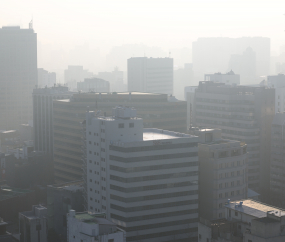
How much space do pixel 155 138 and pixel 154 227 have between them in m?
15.5

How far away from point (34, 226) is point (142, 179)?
21.0 meters

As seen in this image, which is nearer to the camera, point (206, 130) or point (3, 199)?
point (206, 130)

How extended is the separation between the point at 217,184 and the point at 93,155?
22.7m

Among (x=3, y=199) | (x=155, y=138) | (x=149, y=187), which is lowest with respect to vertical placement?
(x=3, y=199)

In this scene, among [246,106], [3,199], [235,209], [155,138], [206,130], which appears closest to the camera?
[235,209]

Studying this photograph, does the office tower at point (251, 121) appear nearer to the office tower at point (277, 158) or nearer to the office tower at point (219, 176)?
the office tower at point (277, 158)

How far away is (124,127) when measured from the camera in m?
96.4

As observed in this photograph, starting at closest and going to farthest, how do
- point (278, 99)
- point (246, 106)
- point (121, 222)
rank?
point (121, 222)
point (246, 106)
point (278, 99)

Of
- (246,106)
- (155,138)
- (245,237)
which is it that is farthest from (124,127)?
(246,106)

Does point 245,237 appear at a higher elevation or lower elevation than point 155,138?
lower

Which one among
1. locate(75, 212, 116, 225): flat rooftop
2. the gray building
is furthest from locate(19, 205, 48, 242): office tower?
locate(75, 212, 116, 225): flat rooftop

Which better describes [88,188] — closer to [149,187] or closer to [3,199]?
[149,187]

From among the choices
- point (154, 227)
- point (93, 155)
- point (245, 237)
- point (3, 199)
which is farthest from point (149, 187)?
point (3, 199)

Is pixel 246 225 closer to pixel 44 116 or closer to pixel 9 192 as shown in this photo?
pixel 9 192
